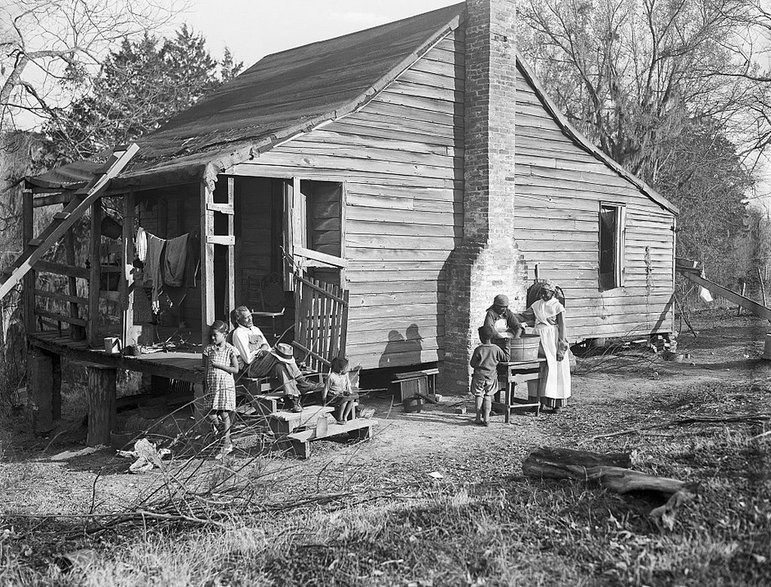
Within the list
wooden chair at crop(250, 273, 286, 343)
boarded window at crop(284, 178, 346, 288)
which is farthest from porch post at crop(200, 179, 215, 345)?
wooden chair at crop(250, 273, 286, 343)

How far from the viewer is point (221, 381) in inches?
386

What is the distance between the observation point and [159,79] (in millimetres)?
25359

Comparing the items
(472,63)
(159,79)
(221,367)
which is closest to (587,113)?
(159,79)

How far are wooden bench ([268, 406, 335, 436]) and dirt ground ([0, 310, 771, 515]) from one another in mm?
346

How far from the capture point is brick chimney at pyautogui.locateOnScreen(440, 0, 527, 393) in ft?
43.3

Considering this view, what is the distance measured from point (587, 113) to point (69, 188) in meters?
22.4

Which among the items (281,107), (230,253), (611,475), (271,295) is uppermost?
(281,107)

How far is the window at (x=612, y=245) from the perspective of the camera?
1661cm

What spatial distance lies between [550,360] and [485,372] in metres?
1.22

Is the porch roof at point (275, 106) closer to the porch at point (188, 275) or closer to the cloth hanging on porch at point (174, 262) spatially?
the porch at point (188, 275)

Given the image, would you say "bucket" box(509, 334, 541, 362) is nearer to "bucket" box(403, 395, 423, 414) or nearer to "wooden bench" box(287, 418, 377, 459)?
"bucket" box(403, 395, 423, 414)

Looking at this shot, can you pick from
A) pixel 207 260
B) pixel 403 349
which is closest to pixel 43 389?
pixel 207 260

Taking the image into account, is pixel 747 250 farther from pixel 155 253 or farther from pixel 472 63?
pixel 155 253

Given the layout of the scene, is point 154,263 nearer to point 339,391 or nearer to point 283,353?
point 283,353
